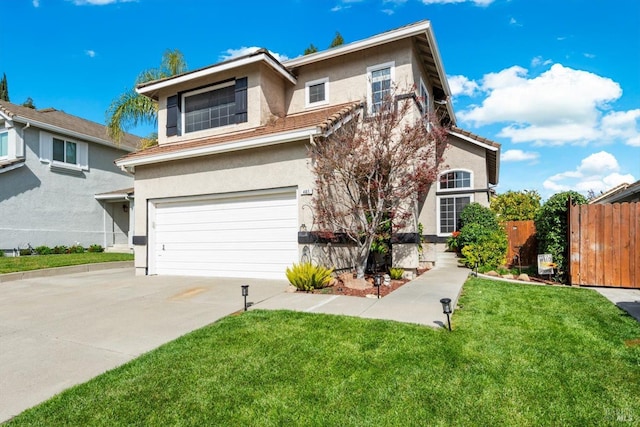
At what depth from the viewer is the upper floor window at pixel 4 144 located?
16250mm

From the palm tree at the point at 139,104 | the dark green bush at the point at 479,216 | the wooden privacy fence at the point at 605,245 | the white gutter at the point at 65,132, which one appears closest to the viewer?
the wooden privacy fence at the point at 605,245

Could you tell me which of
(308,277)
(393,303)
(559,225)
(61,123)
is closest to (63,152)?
(61,123)

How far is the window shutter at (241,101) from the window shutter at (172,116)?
2.60m

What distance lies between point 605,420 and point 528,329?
227cm

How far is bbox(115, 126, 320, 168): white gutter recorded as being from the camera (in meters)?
8.30

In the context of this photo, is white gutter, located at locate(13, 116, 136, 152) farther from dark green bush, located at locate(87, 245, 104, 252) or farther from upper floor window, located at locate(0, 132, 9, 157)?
dark green bush, located at locate(87, 245, 104, 252)

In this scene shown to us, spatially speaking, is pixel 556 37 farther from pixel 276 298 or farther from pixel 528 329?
pixel 276 298

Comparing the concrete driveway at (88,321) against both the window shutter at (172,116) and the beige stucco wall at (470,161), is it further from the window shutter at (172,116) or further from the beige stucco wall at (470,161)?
the beige stucco wall at (470,161)

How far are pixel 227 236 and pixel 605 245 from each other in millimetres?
9763

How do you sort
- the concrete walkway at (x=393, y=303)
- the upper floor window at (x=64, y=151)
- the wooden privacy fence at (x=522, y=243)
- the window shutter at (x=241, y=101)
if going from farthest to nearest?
the upper floor window at (x=64, y=151) → the wooden privacy fence at (x=522, y=243) → the window shutter at (x=241, y=101) → the concrete walkway at (x=393, y=303)

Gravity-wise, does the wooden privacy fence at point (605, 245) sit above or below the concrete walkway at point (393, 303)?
above

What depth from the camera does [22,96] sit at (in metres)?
35.1

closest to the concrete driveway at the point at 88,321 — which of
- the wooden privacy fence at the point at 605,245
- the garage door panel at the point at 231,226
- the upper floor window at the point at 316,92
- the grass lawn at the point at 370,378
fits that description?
the grass lawn at the point at 370,378

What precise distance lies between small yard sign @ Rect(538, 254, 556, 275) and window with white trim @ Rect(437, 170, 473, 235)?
206 inches
